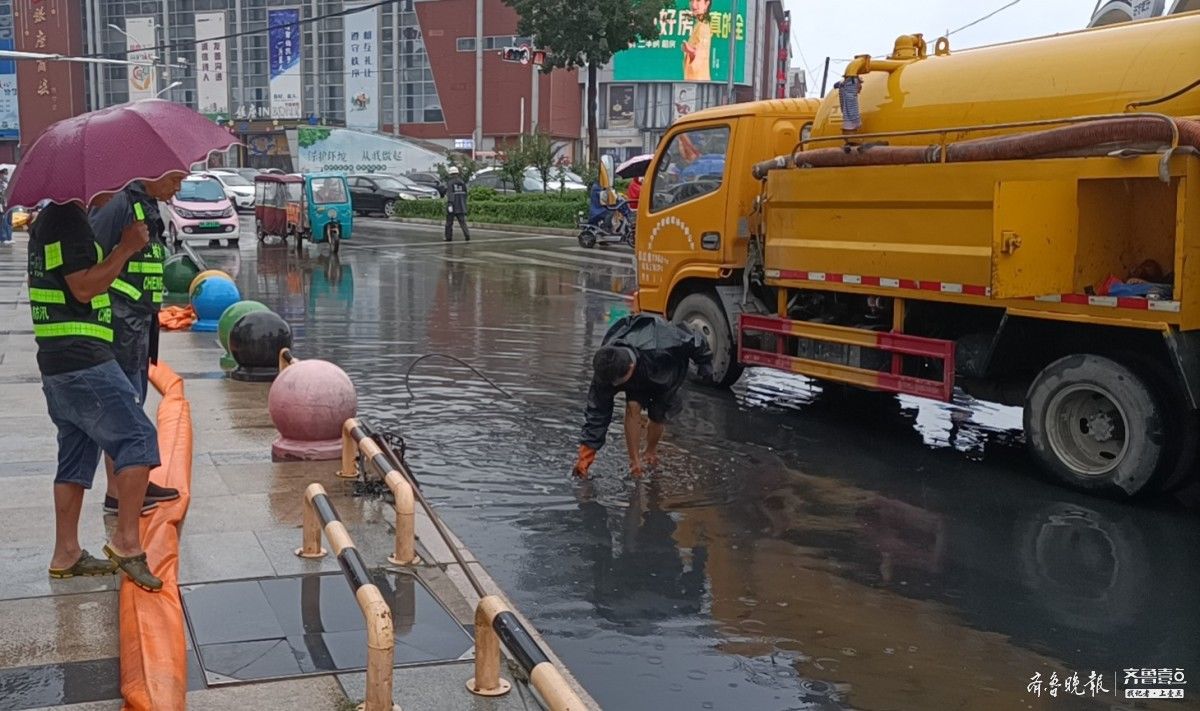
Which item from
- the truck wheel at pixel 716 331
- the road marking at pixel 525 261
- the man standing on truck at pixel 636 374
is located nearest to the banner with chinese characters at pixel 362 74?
the road marking at pixel 525 261

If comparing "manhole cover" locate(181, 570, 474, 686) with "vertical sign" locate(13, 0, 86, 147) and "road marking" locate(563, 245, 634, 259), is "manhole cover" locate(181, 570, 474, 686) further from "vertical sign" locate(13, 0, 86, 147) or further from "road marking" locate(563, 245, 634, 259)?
"vertical sign" locate(13, 0, 86, 147)

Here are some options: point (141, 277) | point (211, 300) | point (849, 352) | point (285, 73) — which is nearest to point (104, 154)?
point (141, 277)

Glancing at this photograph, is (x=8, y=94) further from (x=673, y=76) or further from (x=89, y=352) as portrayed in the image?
(x=89, y=352)

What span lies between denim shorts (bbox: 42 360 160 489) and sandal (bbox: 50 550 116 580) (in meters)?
0.59

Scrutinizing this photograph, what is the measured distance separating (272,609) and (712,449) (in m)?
4.35

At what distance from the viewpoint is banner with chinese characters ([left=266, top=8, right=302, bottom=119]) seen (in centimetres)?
6675

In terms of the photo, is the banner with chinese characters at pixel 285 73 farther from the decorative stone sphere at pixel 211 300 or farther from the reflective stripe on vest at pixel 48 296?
the reflective stripe on vest at pixel 48 296

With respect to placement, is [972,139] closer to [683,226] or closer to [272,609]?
[683,226]

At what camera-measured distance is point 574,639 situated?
530cm

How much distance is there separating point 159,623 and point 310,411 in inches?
119

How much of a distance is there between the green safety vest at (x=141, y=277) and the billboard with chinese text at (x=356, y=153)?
4629 centimetres

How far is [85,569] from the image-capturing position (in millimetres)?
5320

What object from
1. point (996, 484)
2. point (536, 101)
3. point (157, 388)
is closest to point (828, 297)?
point (996, 484)

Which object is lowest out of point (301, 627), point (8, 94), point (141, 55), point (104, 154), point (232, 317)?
point (301, 627)
